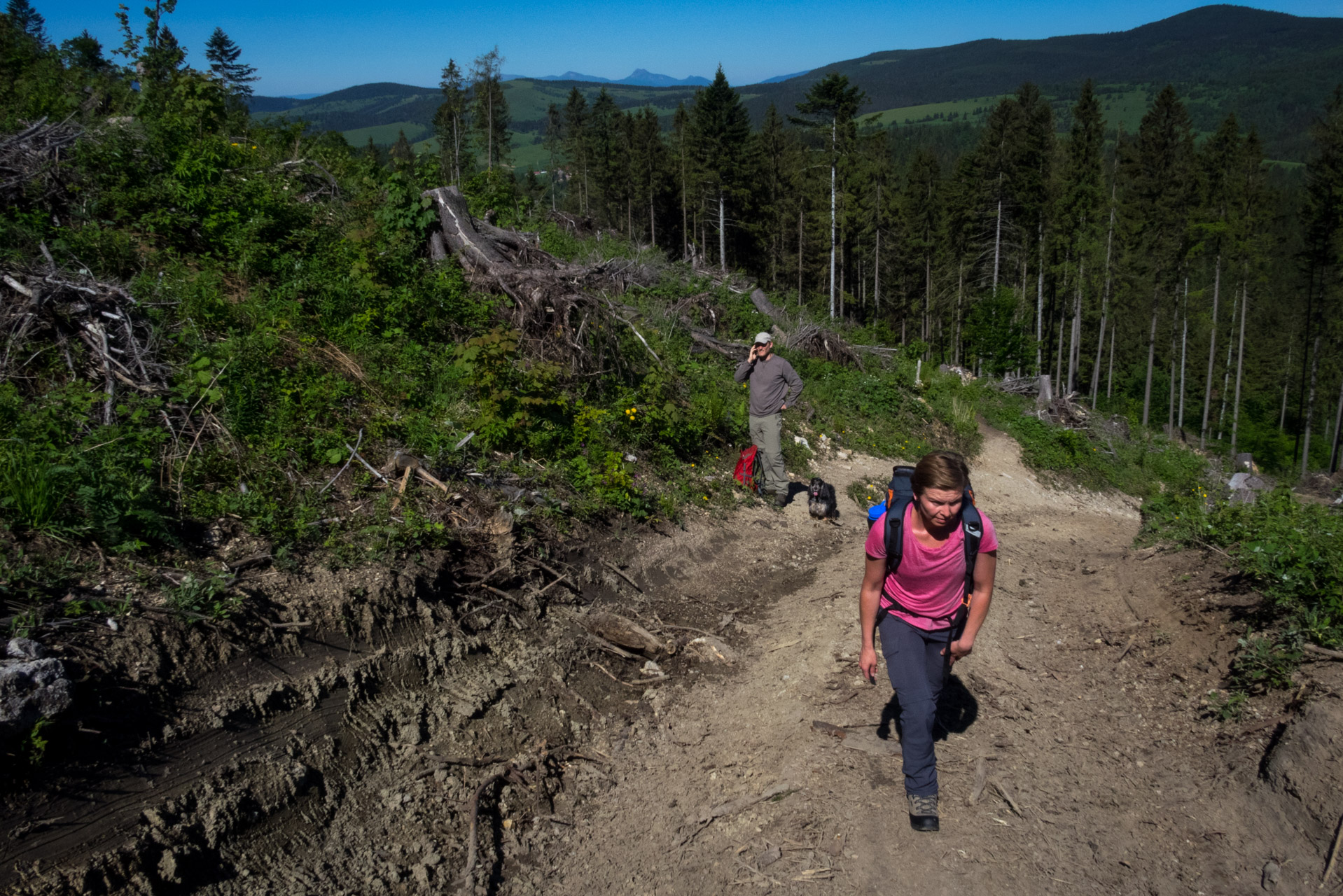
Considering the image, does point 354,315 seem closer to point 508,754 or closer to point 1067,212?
point 508,754

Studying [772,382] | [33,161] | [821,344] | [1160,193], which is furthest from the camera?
[1160,193]

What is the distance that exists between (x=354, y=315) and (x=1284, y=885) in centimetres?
835

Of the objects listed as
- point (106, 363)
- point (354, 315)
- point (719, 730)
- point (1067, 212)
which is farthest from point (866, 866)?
point (1067, 212)

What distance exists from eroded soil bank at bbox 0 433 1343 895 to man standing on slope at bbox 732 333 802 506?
304 centimetres

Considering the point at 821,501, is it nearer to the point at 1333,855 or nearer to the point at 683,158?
the point at 1333,855

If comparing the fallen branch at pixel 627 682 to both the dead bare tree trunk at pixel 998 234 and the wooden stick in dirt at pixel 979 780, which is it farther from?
the dead bare tree trunk at pixel 998 234

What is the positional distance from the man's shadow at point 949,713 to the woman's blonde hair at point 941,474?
1760 millimetres

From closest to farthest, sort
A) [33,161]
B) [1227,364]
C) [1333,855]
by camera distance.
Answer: [1333,855] < [33,161] < [1227,364]

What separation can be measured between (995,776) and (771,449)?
A: 16.9ft

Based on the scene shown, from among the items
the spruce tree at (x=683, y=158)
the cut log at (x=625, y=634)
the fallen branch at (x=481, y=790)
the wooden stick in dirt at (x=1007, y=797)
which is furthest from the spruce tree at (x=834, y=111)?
the fallen branch at (x=481, y=790)

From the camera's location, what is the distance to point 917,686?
3.52 metres

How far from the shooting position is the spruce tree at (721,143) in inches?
1486

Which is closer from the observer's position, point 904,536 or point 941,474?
point 941,474

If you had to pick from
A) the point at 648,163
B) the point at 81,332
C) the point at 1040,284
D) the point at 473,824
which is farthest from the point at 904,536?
the point at 648,163
